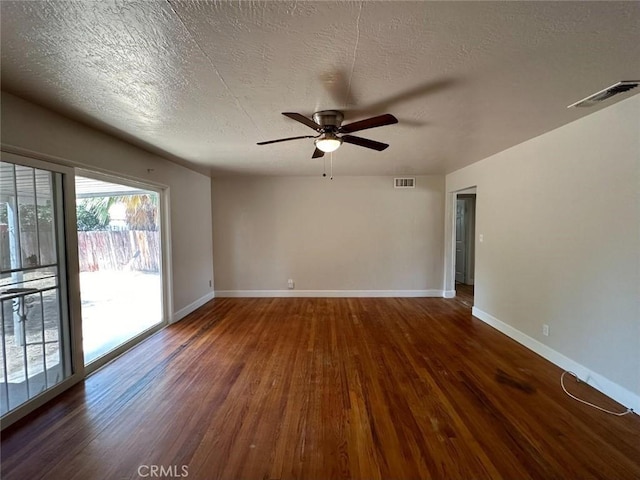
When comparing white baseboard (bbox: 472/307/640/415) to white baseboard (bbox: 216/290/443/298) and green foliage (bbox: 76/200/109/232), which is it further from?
green foliage (bbox: 76/200/109/232)

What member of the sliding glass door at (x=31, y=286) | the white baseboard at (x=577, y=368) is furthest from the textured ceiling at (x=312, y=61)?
the white baseboard at (x=577, y=368)

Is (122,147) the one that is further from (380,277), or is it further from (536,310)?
(536,310)

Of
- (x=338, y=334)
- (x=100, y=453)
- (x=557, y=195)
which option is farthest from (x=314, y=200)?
(x=100, y=453)

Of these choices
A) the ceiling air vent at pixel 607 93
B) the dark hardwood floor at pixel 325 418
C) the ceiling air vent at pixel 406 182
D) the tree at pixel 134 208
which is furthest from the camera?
the ceiling air vent at pixel 406 182

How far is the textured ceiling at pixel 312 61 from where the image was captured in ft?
4.07

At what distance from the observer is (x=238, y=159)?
3896mm

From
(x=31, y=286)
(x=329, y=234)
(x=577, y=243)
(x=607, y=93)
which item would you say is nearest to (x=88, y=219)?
(x=31, y=286)

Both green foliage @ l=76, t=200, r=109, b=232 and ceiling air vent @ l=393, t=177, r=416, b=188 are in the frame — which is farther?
ceiling air vent @ l=393, t=177, r=416, b=188

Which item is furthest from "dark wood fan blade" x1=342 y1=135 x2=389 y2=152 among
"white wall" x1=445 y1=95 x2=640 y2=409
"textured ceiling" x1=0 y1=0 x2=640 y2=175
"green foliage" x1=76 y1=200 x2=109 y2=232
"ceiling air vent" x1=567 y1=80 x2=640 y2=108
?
"green foliage" x1=76 y1=200 x2=109 y2=232

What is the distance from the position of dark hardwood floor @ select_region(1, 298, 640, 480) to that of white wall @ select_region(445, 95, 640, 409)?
342mm

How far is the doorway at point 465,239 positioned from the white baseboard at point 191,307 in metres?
5.26

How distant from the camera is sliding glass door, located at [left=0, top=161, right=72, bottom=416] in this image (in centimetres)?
198

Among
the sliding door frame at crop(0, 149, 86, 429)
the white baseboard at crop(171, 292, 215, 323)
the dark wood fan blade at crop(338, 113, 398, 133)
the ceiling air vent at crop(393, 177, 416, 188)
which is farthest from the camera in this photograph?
the ceiling air vent at crop(393, 177, 416, 188)

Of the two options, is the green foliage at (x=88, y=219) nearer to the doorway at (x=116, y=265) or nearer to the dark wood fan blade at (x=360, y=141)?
the doorway at (x=116, y=265)
